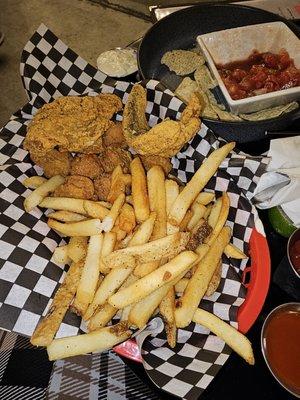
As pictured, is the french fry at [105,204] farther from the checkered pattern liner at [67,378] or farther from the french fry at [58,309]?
the checkered pattern liner at [67,378]

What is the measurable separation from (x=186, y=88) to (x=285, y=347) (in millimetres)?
1602

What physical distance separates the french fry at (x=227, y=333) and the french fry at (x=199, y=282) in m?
0.06

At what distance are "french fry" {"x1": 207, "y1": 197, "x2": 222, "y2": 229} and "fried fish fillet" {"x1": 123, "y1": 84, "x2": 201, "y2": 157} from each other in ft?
1.06

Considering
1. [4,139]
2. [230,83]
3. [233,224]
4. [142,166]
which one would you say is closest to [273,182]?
[233,224]

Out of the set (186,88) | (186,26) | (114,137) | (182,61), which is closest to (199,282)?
(114,137)

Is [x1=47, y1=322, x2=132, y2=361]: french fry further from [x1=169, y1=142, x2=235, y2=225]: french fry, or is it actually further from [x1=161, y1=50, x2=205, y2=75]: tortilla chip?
[x1=161, y1=50, x2=205, y2=75]: tortilla chip

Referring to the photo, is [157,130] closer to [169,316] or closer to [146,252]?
[146,252]

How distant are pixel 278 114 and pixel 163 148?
854mm

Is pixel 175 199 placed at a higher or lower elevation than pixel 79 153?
lower

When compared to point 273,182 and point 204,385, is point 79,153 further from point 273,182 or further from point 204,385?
point 204,385

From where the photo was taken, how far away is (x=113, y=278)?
5.25 feet

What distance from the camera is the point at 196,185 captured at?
1764 mm

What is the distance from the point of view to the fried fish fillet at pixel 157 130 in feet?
5.96

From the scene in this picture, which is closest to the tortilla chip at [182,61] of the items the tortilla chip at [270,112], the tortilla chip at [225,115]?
the tortilla chip at [225,115]
